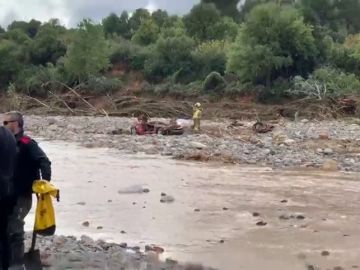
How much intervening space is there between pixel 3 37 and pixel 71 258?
2813 inches

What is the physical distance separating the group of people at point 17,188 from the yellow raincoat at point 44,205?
0.29ft

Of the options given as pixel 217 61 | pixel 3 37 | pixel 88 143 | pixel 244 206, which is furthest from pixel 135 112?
pixel 3 37

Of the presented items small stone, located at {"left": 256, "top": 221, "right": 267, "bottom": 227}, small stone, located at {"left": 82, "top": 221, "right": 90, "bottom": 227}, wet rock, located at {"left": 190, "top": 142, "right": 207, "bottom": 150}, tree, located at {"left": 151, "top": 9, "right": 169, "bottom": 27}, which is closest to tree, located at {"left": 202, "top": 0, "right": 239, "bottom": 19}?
tree, located at {"left": 151, "top": 9, "right": 169, "bottom": 27}

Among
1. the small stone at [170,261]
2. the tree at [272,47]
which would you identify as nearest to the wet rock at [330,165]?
the small stone at [170,261]

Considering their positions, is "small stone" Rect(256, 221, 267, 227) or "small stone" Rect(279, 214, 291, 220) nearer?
"small stone" Rect(256, 221, 267, 227)

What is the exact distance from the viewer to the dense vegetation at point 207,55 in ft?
156

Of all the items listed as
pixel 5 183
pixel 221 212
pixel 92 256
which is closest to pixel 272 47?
pixel 221 212

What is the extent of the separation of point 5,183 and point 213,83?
45938mm

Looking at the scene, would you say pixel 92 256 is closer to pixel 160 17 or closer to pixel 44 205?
pixel 44 205

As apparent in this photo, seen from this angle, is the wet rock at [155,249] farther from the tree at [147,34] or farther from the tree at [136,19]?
the tree at [136,19]

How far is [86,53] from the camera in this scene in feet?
190

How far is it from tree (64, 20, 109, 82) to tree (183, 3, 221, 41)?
13.0 meters

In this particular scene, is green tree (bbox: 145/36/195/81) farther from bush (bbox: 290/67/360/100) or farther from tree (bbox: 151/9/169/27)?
tree (bbox: 151/9/169/27)

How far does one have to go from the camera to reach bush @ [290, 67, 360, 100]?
42.8m
